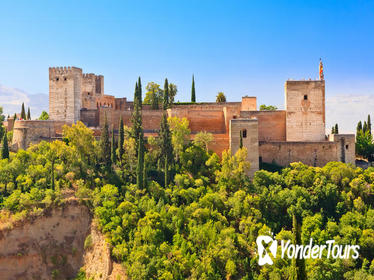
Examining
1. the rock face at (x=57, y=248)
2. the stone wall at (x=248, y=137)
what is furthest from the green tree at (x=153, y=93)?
the rock face at (x=57, y=248)

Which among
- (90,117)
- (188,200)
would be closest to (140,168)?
(188,200)

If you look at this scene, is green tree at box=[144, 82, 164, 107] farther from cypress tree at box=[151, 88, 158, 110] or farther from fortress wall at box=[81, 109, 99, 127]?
fortress wall at box=[81, 109, 99, 127]

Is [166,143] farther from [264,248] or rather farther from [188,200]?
[264,248]

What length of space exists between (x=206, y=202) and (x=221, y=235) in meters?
2.47

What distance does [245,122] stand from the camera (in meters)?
29.5

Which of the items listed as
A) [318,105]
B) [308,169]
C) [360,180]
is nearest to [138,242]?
[308,169]

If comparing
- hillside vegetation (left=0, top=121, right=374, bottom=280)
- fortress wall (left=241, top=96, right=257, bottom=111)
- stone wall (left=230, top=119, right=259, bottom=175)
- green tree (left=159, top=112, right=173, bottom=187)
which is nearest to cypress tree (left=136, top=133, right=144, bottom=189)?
hillside vegetation (left=0, top=121, right=374, bottom=280)

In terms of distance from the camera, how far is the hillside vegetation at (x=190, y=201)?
23.6 meters

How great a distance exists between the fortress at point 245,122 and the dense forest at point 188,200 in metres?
1.76

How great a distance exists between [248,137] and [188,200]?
5903 mm

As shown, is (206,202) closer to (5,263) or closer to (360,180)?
(360,180)

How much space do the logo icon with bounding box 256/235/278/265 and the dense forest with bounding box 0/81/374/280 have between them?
0.32 metres

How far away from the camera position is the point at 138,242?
2436 cm

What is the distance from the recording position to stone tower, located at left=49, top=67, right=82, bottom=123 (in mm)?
35969
